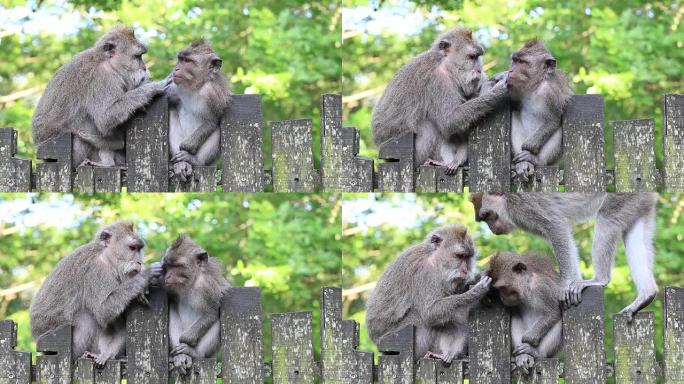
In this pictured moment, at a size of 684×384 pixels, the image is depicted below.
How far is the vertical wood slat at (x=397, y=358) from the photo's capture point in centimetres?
665

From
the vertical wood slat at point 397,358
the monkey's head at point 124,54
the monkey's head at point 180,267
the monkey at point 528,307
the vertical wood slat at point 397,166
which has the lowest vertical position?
the vertical wood slat at point 397,358

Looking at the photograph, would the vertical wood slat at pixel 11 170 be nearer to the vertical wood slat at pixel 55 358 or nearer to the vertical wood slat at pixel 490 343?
the vertical wood slat at pixel 55 358

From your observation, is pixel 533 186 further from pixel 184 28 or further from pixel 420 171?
pixel 184 28

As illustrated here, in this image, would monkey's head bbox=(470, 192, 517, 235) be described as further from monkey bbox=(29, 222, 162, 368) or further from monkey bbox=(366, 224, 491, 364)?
monkey bbox=(29, 222, 162, 368)

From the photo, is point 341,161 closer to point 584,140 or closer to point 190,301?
point 190,301

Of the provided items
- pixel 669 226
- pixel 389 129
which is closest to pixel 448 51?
pixel 389 129

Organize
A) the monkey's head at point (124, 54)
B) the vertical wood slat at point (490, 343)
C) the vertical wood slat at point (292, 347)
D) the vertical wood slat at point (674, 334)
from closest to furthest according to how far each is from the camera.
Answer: the vertical wood slat at point (674, 334) → the vertical wood slat at point (490, 343) → the vertical wood slat at point (292, 347) → the monkey's head at point (124, 54)

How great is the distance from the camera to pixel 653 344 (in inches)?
252

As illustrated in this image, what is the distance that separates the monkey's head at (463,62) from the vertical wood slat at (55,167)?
2589 millimetres

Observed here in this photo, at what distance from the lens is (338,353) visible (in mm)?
6852

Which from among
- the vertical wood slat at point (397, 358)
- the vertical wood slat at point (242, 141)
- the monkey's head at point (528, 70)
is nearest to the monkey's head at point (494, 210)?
the monkey's head at point (528, 70)

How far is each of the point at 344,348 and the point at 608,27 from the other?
26.0 ft

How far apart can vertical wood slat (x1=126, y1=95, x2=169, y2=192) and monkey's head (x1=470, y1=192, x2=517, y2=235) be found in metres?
2.08

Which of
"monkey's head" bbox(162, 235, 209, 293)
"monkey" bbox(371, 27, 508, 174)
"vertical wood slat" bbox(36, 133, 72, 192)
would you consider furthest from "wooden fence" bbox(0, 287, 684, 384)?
"monkey" bbox(371, 27, 508, 174)
